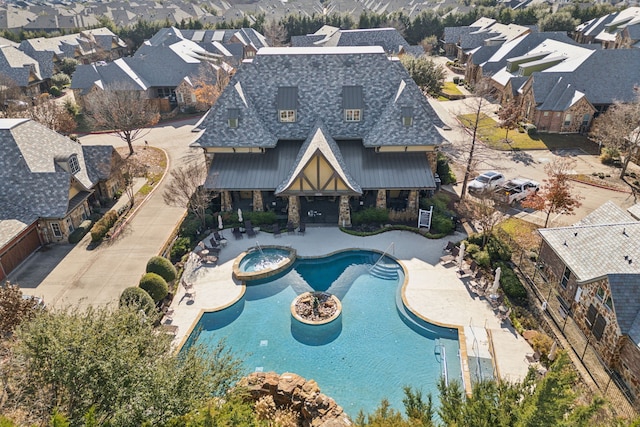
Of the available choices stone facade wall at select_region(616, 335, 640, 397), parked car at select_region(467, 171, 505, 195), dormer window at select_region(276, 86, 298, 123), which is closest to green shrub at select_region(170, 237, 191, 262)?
dormer window at select_region(276, 86, 298, 123)

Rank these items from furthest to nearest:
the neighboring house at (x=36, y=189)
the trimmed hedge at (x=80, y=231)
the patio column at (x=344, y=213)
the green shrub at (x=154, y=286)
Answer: the patio column at (x=344, y=213) < the trimmed hedge at (x=80, y=231) < the neighboring house at (x=36, y=189) < the green shrub at (x=154, y=286)

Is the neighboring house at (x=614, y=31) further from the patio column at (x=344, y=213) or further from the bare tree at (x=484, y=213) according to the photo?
the patio column at (x=344, y=213)

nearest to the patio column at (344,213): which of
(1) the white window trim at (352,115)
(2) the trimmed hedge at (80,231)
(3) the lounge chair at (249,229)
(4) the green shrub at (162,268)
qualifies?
(3) the lounge chair at (249,229)

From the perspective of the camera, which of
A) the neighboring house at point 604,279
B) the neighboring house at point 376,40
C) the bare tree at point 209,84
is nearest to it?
the neighboring house at point 604,279

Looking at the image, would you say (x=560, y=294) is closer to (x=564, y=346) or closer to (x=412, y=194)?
(x=564, y=346)

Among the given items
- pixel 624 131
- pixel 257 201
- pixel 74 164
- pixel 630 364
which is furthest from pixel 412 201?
pixel 74 164

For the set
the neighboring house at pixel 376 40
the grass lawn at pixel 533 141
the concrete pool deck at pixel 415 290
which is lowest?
the concrete pool deck at pixel 415 290

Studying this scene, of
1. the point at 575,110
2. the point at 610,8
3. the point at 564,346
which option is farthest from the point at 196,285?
the point at 610,8

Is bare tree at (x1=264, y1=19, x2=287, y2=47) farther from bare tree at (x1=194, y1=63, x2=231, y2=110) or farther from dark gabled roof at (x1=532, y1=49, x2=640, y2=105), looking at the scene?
dark gabled roof at (x1=532, y1=49, x2=640, y2=105)
